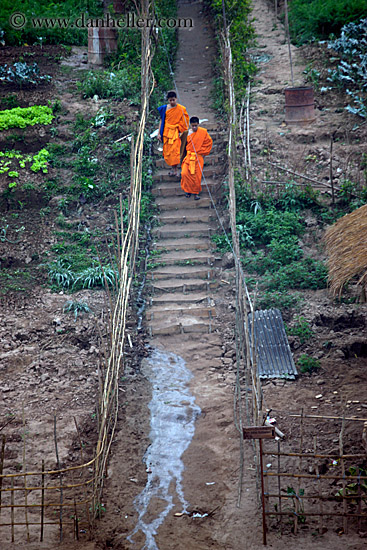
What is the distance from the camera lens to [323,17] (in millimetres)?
11758

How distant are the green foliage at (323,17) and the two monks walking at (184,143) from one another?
4960mm

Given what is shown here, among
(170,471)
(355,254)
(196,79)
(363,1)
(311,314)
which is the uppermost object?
(363,1)

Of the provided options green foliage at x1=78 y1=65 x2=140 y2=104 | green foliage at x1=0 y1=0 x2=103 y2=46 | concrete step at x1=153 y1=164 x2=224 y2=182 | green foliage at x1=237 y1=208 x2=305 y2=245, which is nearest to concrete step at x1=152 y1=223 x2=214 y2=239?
green foliage at x1=237 y1=208 x2=305 y2=245

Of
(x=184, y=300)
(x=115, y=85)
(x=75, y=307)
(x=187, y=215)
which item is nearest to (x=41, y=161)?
(x=115, y=85)

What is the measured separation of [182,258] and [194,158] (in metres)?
1.52

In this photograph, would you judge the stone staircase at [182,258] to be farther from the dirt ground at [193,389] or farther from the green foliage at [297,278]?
the green foliage at [297,278]

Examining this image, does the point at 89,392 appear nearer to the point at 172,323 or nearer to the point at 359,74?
the point at 172,323

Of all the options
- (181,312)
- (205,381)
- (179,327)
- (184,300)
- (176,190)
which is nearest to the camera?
(205,381)

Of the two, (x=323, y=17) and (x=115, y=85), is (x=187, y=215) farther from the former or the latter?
(x=323, y=17)

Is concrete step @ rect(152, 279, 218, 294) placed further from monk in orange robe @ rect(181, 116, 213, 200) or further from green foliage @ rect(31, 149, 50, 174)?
green foliage @ rect(31, 149, 50, 174)

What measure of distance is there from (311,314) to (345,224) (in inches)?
47.4

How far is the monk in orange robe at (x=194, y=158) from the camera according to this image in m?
8.29

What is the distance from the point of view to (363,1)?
38.9 feet

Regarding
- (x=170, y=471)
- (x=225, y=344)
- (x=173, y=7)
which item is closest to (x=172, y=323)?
(x=225, y=344)
